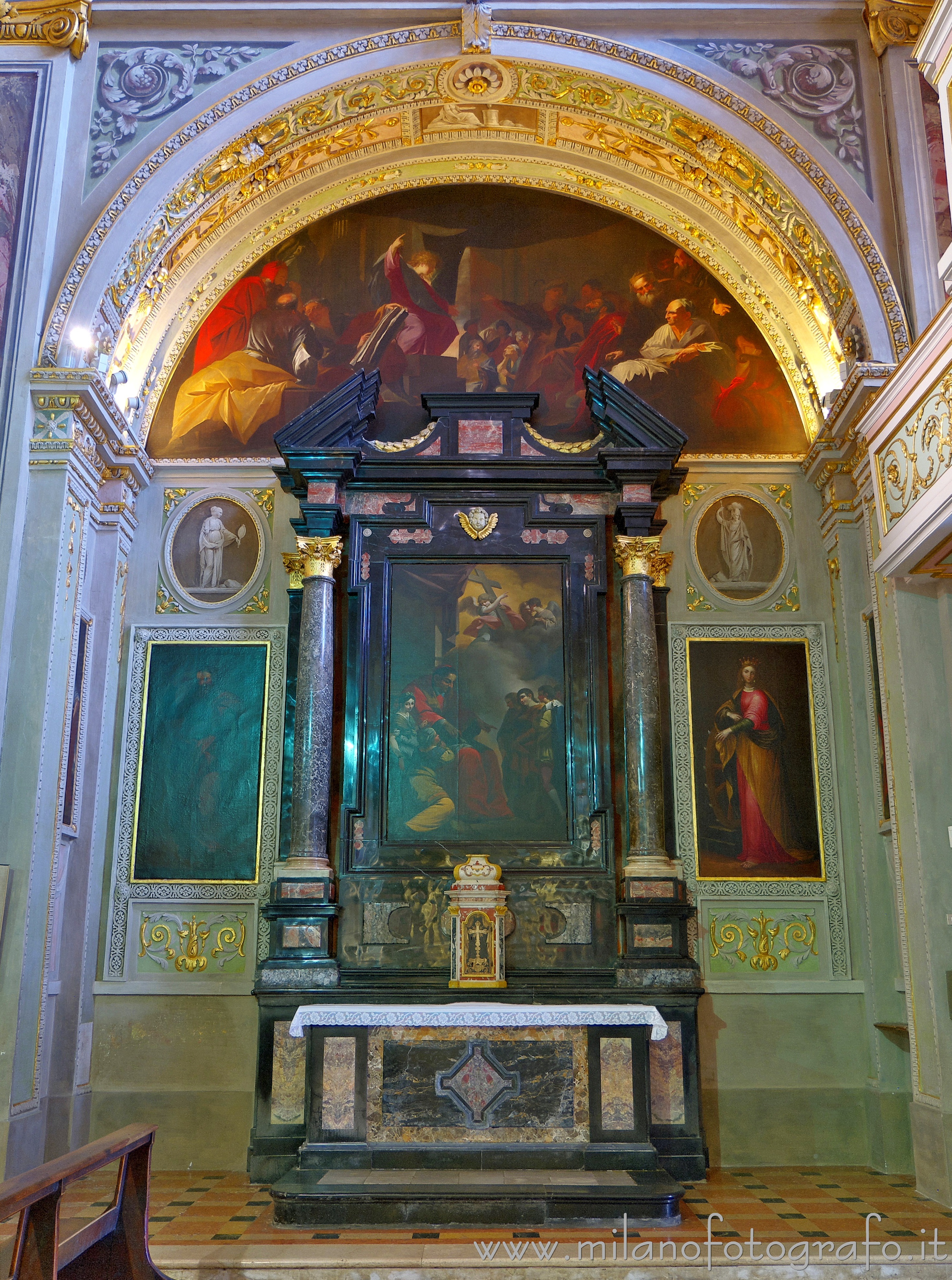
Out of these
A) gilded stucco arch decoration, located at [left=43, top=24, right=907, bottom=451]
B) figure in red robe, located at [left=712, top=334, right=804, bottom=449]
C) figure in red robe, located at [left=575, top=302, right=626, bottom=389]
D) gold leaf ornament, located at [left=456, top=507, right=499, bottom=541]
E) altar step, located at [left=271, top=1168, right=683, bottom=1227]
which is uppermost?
gilded stucco arch decoration, located at [left=43, top=24, right=907, bottom=451]

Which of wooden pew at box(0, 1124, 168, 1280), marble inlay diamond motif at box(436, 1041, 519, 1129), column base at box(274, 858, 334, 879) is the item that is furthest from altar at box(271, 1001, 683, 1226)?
wooden pew at box(0, 1124, 168, 1280)

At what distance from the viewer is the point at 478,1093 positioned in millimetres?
7176

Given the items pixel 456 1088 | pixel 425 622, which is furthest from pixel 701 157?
pixel 456 1088

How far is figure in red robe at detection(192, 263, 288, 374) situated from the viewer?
33.4ft

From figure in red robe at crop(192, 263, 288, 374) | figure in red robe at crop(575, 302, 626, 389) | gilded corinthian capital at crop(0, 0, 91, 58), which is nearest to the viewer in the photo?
gilded corinthian capital at crop(0, 0, 91, 58)

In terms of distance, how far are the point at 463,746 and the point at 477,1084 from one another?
8.68 ft

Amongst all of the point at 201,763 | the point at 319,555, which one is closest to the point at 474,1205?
the point at 201,763

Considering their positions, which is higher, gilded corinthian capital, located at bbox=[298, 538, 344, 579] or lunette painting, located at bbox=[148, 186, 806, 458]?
lunette painting, located at bbox=[148, 186, 806, 458]

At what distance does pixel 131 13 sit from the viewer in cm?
940

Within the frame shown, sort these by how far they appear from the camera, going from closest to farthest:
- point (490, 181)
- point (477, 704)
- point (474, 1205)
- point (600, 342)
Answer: point (474, 1205) < point (477, 704) < point (600, 342) < point (490, 181)

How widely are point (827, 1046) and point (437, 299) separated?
23.1 feet

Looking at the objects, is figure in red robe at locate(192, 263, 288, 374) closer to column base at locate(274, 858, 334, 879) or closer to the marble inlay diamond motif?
column base at locate(274, 858, 334, 879)

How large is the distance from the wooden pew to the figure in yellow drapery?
254 inches

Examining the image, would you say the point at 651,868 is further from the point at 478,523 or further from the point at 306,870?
the point at 478,523
